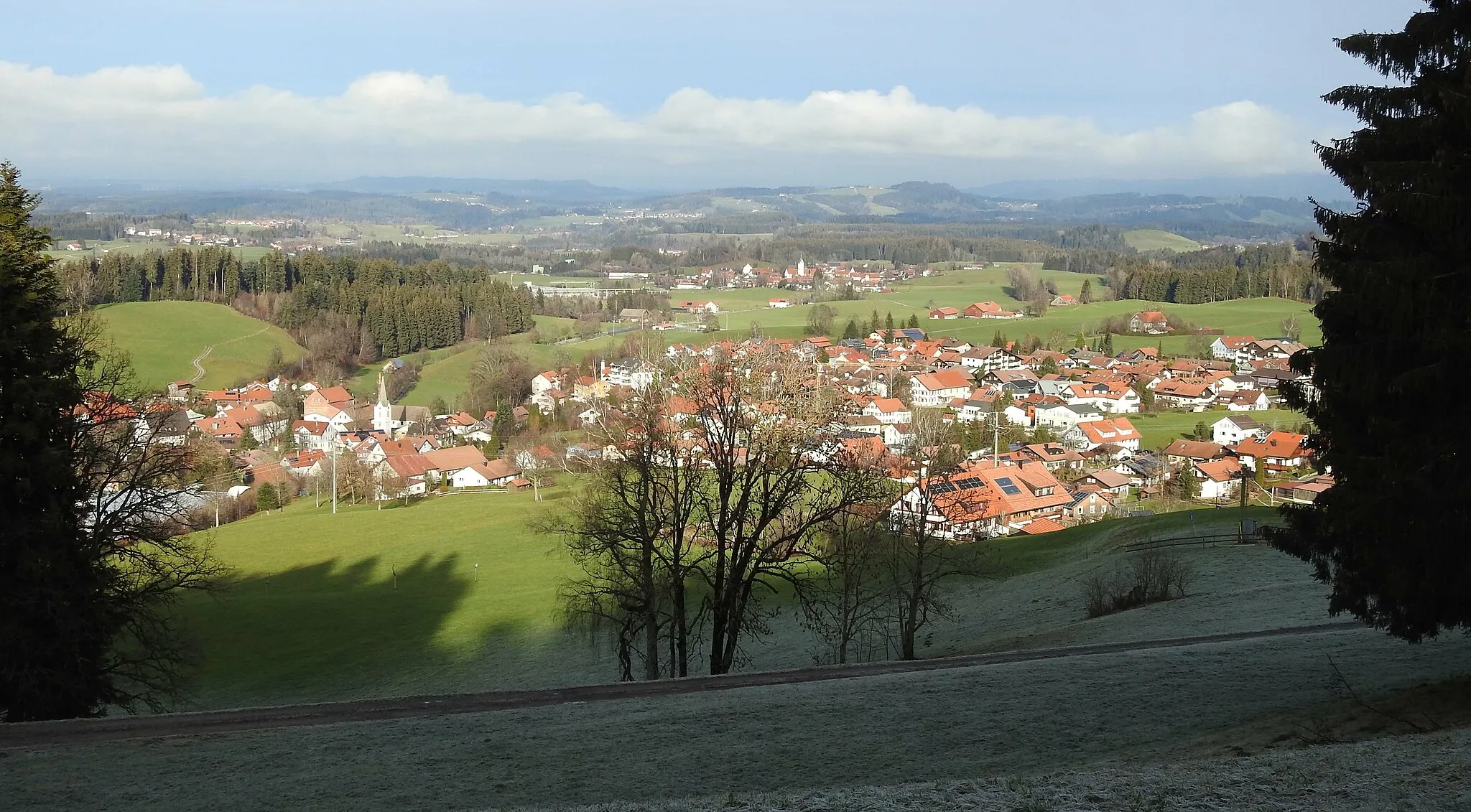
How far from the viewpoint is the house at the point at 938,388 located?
89.4m

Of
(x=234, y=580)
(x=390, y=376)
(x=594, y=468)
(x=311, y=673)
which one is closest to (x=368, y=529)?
(x=234, y=580)

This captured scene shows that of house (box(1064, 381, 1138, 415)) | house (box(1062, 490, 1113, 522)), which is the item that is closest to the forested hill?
house (box(1064, 381, 1138, 415))

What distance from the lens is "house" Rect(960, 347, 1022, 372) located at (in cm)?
10500

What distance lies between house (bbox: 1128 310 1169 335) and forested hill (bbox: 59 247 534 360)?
73166mm

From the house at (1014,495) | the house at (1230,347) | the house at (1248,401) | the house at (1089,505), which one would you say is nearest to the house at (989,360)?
the house at (1230,347)

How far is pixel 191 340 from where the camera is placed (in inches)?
4151

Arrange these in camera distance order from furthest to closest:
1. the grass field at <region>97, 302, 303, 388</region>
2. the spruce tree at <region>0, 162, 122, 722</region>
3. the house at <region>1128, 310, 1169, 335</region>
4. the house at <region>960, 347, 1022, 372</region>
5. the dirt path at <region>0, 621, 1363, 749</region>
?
the house at <region>1128, 310, 1169, 335</region> < the house at <region>960, 347, 1022, 372</region> < the grass field at <region>97, 302, 303, 388</region> < the spruce tree at <region>0, 162, 122, 722</region> < the dirt path at <region>0, 621, 1363, 749</region>

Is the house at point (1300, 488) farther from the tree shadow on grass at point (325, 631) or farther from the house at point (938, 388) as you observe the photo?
the tree shadow on grass at point (325, 631)

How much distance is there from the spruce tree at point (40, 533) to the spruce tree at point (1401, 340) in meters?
16.9

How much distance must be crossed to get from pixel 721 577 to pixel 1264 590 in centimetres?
1177

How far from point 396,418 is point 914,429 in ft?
185

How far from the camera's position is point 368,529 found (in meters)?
48.3

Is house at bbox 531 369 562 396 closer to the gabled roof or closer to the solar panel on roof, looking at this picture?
the gabled roof

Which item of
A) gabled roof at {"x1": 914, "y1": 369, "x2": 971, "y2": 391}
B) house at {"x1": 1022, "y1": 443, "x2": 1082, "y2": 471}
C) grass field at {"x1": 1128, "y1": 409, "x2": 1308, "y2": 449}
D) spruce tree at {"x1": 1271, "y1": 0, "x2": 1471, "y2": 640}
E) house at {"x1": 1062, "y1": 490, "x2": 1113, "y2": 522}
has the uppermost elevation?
spruce tree at {"x1": 1271, "y1": 0, "x2": 1471, "y2": 640}
